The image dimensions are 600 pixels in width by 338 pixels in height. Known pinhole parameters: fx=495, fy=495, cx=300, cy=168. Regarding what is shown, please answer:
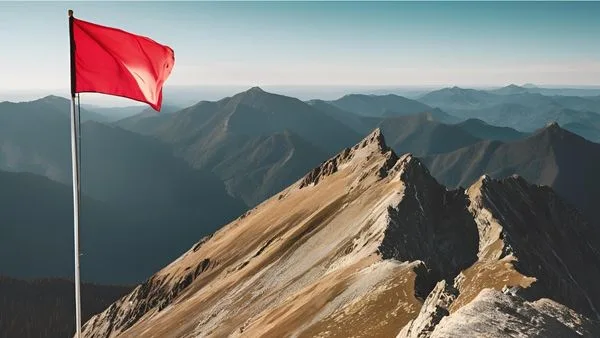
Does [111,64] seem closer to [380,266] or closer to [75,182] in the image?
[75,182]

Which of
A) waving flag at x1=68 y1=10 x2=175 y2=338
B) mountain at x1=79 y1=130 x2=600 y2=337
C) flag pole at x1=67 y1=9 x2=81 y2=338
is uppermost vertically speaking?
waving flag at x1=68 y1=10 x2=175 y2=338

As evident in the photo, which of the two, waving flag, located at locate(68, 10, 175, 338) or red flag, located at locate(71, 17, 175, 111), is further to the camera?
red flag, located at locate(71, 17, 175, 111)

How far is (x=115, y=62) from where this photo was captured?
2497 cm

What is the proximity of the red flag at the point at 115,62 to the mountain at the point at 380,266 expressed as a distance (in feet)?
67.0

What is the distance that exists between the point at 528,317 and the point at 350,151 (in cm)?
12836

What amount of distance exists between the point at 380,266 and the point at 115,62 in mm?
47398

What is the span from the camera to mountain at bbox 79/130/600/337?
49219mm

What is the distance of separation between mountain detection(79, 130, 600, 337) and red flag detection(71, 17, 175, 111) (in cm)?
2043

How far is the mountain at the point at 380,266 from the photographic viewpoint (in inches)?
1938

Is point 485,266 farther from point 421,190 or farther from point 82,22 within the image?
point 82,22

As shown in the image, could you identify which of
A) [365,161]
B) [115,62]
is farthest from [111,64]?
[365,161]

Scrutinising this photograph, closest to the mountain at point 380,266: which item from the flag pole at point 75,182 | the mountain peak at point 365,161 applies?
the mountain peak at point 365,161

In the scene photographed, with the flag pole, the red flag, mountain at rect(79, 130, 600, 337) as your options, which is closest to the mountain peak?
mountain at rect(79, 130, 600, 337)

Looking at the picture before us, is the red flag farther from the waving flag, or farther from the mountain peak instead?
the mountain peak
